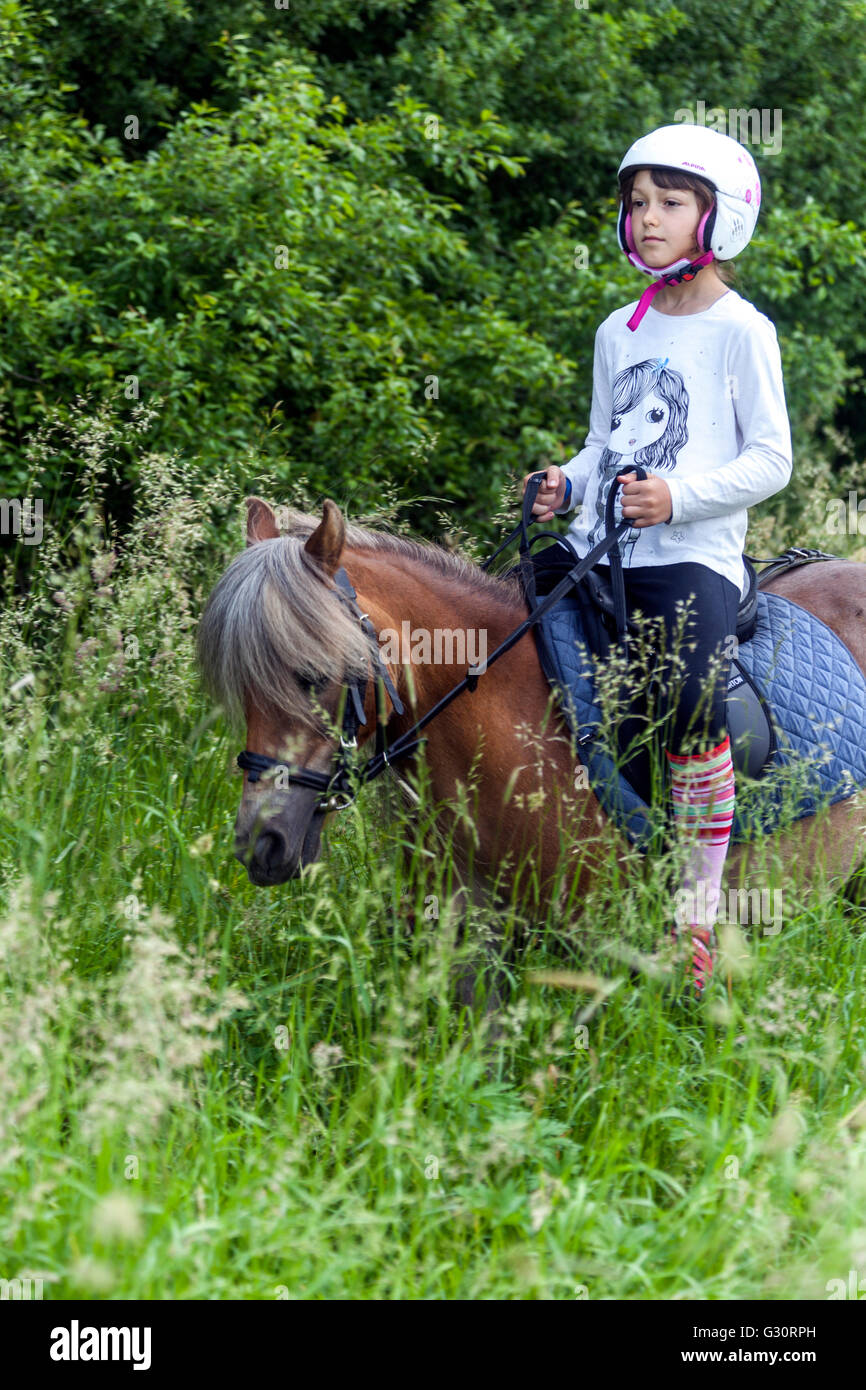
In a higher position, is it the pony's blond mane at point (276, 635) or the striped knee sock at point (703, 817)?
the pony's blond mane at point (276, 635)

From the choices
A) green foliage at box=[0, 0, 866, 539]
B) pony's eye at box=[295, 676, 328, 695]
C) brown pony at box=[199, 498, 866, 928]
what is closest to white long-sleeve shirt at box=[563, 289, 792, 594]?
brown pony at box=[199, 498, 866, 928]

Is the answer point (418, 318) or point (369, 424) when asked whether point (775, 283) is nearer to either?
point (418, 318)

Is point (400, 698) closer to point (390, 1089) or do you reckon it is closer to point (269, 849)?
point (269, 849)

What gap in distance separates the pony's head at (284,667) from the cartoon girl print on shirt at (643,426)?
0.78 m

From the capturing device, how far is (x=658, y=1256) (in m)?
2.20

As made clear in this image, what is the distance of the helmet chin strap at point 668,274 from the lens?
2967mm

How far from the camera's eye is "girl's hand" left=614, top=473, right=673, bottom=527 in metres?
2.80

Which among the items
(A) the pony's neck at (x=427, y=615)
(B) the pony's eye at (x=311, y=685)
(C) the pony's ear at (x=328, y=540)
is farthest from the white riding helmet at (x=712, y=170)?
(B) the pony's eye at (x=311, y=685)

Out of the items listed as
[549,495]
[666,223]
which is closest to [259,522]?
[549,495]

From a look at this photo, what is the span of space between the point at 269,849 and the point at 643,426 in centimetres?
136

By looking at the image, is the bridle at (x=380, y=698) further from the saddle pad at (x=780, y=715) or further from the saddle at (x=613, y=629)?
the saddle pad at (x=780, y=715)

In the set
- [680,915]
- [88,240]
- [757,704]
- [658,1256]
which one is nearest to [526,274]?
[88,240]

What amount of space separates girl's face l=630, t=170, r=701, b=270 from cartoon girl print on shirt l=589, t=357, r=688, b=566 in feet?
0.79

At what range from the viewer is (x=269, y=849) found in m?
2.54
